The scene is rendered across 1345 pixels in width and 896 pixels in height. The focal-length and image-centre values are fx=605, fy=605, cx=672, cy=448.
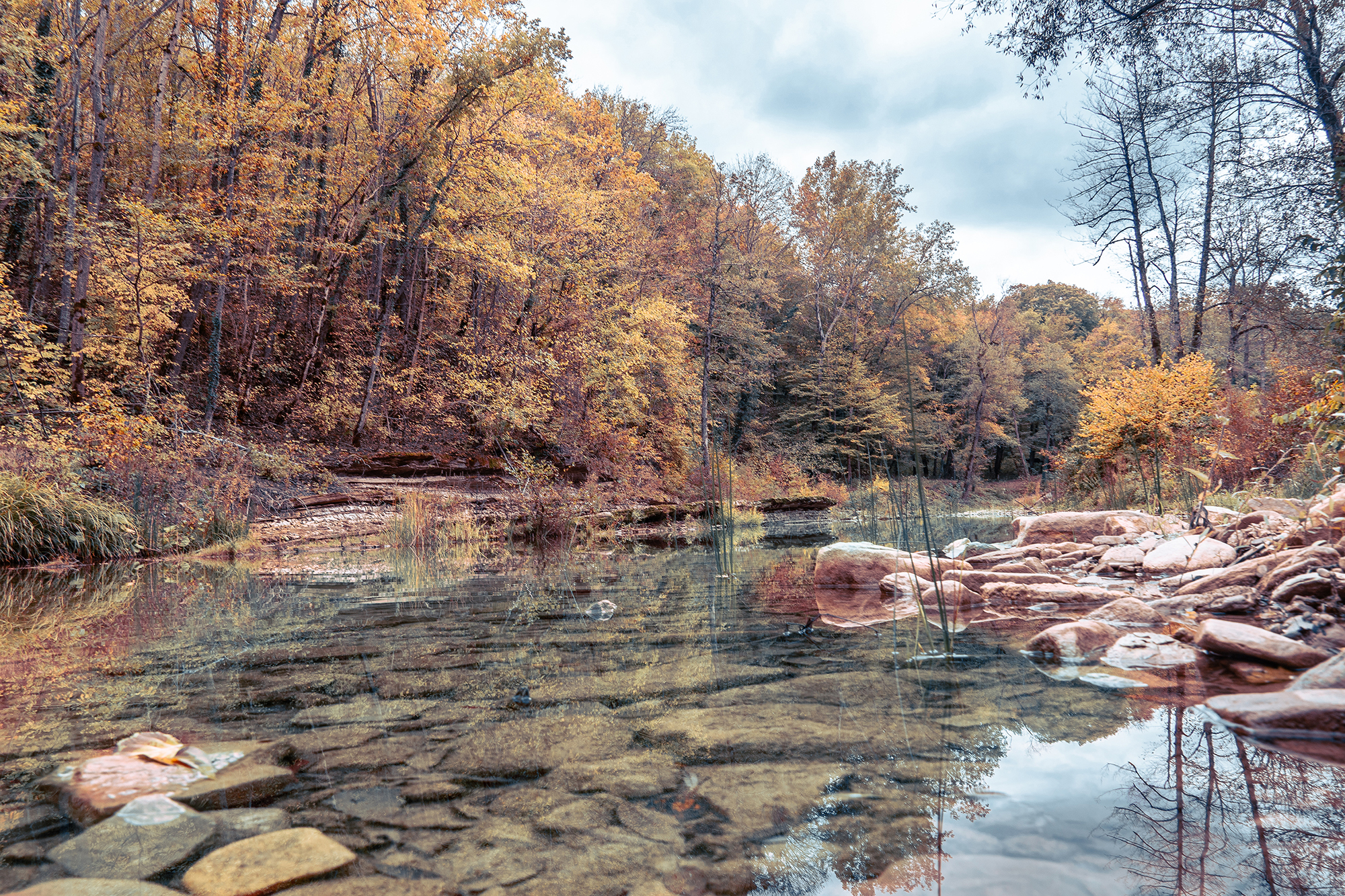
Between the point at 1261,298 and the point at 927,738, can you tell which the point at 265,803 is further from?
the point at 1261,298

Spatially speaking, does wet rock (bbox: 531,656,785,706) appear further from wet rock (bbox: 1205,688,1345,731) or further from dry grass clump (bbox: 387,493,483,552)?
dry grass clump (bbox: 387,493,483,552)

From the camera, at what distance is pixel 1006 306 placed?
105ft

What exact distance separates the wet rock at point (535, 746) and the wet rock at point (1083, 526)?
6.83 metres

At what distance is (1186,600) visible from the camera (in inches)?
146

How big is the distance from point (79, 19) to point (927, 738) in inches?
610

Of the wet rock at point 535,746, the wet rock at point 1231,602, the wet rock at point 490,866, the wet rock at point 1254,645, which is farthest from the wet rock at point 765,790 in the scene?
the wet rock at point 1231,602

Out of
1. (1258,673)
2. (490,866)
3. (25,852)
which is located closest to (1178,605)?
(1258,673)

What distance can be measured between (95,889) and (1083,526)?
8798 millimetres

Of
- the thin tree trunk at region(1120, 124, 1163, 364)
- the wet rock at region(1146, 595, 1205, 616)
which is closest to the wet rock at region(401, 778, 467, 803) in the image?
the wet rock at region(1146, 595, 1205, 616)

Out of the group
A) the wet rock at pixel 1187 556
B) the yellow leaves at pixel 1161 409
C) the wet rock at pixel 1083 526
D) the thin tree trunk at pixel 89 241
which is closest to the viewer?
the wet rock at pixel 1187 556

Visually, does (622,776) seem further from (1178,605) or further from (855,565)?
(855,565)

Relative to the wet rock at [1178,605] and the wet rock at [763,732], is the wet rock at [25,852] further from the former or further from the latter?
the wet rock at [1178,605]

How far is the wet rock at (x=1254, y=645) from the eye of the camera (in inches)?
94.0

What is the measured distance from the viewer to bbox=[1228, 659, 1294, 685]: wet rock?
226 centimetres
